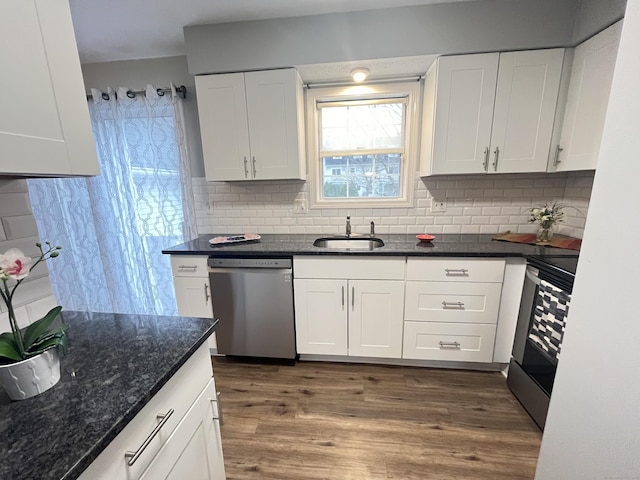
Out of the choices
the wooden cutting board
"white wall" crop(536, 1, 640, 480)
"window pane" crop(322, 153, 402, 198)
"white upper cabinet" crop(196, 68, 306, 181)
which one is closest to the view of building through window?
"window pane" crop(322, 153, 402, 198)

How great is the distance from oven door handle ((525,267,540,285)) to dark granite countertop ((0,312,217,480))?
1.83 metres

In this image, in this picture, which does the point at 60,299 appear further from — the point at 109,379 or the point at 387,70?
the point at 387,70

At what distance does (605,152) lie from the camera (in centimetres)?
66

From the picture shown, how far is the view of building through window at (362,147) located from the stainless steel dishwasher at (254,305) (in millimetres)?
964

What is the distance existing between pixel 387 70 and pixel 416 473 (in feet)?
8.51

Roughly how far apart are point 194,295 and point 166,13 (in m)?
2.00

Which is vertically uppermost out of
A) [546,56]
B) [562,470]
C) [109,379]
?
[546,56]

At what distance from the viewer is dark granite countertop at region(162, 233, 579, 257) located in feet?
5.74

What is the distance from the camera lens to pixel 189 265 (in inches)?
79.7

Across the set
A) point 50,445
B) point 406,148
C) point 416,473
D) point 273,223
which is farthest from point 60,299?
point 406,148

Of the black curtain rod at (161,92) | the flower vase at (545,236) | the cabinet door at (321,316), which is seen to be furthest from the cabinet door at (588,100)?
the black curtain rod at (161,92)

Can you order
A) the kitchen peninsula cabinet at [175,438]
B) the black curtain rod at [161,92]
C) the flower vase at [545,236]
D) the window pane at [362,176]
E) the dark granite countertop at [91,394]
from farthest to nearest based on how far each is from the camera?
the window pane at [362,176] → the black curtain rod at [161,92] → the flower vase at [545,236] → the kitchen peninsula cabinet at [175,438] → the dark granite countertop at [91,394]

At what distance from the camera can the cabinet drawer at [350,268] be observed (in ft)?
6.11

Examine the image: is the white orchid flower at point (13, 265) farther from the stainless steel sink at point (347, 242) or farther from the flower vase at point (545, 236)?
the flower vase at point (545, 236)
